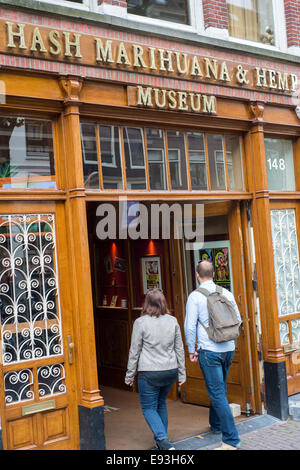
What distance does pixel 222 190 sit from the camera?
749 centimetres

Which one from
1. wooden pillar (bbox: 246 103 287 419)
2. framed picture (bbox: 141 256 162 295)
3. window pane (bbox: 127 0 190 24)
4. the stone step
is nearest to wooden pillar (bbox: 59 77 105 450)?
window pane (bbox: 127 0 190 24)

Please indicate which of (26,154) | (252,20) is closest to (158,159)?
(26,154)

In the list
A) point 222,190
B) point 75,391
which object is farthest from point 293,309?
point 75,391

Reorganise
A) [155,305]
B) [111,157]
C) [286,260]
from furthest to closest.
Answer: [286,260], [111,157], [155,305]

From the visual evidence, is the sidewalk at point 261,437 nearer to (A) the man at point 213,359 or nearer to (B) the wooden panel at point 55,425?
(A) the man at point 213,359

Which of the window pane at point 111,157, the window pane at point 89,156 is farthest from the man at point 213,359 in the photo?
the window pane at point 89,156

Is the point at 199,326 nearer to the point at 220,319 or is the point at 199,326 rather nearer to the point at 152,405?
the point at 220,319

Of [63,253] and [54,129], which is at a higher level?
[54,129]

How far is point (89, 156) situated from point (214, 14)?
289 centimetres

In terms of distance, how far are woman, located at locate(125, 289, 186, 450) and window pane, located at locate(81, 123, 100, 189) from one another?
1.40 m

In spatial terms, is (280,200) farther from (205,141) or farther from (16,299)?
(16,299)

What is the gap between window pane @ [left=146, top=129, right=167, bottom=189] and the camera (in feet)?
22.2

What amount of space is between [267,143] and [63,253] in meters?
3.66

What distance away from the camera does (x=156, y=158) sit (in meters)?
6.84
